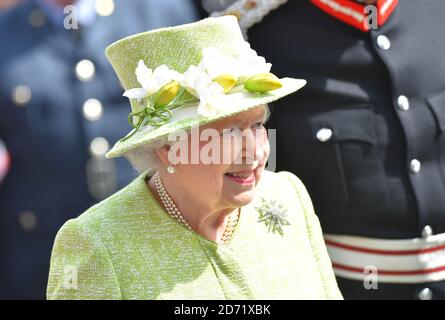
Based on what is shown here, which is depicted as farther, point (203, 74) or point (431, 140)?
point (431, 140)

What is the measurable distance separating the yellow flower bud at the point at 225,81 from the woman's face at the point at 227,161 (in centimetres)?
7

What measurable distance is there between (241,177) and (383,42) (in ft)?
2.54

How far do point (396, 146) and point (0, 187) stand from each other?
1.07 m

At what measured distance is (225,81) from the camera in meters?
2.00

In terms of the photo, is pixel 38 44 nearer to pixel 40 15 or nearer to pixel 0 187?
pixel 40 15

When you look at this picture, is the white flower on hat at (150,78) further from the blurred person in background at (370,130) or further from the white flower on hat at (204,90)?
the blurred person in background at (370,130)

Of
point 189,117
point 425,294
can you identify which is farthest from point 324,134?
point 189,117

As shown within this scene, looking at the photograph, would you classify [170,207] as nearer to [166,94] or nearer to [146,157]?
[146,157]

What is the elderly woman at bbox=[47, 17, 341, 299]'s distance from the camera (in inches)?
78.8

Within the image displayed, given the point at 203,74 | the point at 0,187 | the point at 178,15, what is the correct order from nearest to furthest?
the point at 203,74, the point at 0,187, the point at 178,15

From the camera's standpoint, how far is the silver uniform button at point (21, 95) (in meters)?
2.37

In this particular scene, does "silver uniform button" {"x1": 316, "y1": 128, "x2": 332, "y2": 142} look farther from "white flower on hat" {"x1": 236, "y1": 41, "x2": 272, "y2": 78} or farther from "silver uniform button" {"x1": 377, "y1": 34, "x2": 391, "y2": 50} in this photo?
"white flower on hat" {"x1": 236, "y1": 41, "x2": 272, "y2": 78}

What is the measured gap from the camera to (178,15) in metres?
2.55

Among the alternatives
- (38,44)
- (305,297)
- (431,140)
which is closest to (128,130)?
(38,44)
